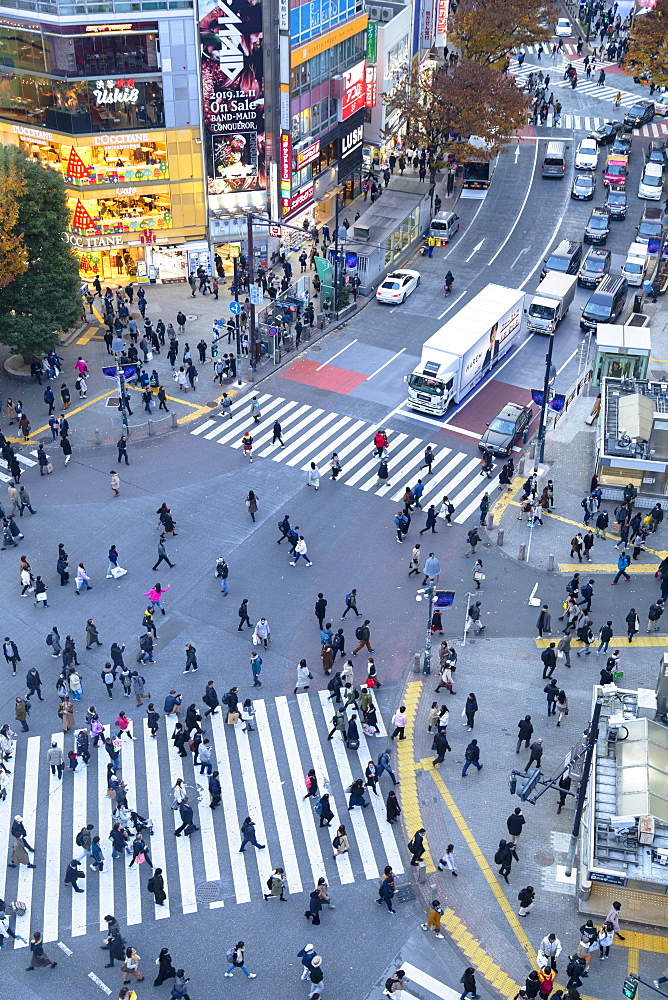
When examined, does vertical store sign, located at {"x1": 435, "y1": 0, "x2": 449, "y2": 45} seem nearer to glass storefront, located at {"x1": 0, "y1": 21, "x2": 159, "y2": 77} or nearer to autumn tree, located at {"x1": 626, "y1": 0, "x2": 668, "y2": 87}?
autumn tree, located at {"x1": 626, "y1": 0, "x2": 668, "y2": 87}

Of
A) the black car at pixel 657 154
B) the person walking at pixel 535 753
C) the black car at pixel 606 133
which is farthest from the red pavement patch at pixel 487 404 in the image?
the black car at pixel 606 133

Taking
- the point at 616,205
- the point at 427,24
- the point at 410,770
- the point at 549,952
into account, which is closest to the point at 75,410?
the point at 410,770

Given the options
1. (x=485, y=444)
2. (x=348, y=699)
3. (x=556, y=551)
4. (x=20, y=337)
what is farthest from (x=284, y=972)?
(x=20, y=337)

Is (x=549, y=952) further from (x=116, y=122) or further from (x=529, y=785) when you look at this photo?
(x=116, y=122)

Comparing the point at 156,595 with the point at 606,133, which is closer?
the point at 156,595

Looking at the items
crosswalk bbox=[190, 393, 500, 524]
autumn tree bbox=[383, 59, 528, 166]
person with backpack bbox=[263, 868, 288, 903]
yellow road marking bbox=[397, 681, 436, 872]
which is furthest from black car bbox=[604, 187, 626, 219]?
person with backpack bbox=[263, 868, 288, 903]

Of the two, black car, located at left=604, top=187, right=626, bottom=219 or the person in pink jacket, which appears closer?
the person in pink jacket
